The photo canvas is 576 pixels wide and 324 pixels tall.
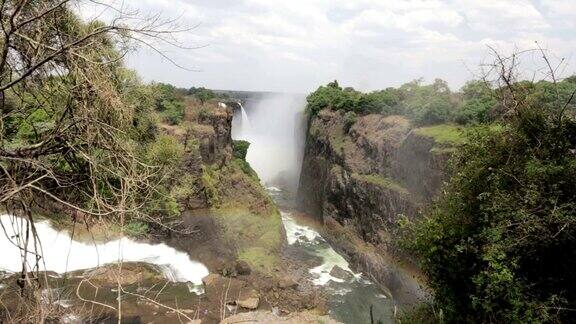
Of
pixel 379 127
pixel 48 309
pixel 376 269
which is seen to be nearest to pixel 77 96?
pixel 48 309

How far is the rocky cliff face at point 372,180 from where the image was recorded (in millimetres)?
28938

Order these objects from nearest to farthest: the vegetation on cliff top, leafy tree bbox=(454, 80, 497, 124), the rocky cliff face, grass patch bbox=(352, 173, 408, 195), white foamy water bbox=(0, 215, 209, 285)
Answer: the vegetation on cliff top < white foamy water bbox=(0, 215, 209, 285) < leafy tree bbox=(454, 80, 497, 124) < the rocky cliff face < grass patch bbox=(352, 173, 408, 195)

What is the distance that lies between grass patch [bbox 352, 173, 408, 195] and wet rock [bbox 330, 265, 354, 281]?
6780mm

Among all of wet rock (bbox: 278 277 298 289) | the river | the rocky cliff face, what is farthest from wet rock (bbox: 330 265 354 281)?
wet rock (bbox: 278 277 298 289)

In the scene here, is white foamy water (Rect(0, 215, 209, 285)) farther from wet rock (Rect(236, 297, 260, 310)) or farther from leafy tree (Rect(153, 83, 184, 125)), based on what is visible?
leafy tree (Rect(153, 83, 184, 125))

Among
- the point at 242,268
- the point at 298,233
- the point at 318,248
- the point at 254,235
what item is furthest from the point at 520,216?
the point at 298,233

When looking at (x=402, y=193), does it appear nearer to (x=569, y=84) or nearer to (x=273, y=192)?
(x=569, y=84)

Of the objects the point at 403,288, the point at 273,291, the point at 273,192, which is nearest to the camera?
the point at 273,291

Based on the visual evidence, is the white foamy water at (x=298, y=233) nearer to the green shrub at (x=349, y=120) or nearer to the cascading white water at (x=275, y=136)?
the green shrub at (x=349, y=120)

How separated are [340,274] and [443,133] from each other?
11.6 meters

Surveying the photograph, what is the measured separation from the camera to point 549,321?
10555 millimetres

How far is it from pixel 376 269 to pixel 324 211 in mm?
10887

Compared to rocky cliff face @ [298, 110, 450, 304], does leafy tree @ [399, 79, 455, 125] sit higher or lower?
higher

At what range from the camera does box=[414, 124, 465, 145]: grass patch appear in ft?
90.0
